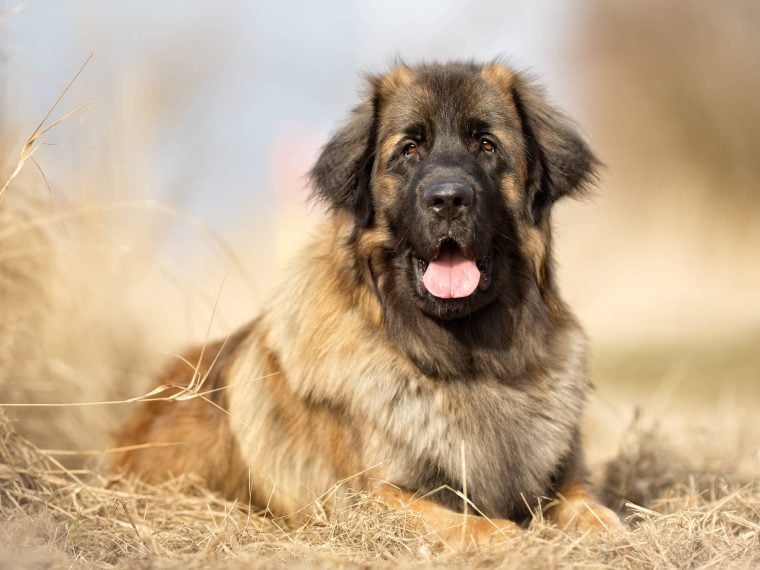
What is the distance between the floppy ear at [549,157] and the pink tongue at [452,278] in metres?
0.47

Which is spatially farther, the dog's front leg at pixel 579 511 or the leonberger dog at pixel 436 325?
the leonberger dog at pixel 436 325

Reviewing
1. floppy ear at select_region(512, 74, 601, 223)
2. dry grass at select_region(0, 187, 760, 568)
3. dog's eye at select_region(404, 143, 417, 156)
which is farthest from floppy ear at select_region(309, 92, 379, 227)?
dry grass at select_region(0, 187, 760, 568)

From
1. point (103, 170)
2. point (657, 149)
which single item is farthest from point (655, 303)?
point (103, 170)

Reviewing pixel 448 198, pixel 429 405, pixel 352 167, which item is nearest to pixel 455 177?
pixel 448 198

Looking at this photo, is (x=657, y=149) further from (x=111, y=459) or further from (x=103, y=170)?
(x=111, y=459)

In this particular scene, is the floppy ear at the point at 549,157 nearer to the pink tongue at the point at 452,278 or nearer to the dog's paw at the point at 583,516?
the pink tongue at the point at 452,278

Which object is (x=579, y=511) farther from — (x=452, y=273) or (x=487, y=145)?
(x=487, y=145)

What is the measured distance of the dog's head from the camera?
3701mm

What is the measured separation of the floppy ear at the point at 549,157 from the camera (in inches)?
158

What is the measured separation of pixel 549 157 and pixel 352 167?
36.0 inches

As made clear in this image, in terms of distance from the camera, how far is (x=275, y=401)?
422 cm

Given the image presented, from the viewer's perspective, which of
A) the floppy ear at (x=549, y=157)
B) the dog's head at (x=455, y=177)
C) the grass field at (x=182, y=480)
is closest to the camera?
the grass field at (x=182, y=480)

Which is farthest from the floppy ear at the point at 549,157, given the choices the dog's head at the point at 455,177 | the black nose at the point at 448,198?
the black nose at the point at 448,198

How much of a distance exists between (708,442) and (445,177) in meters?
3.29
